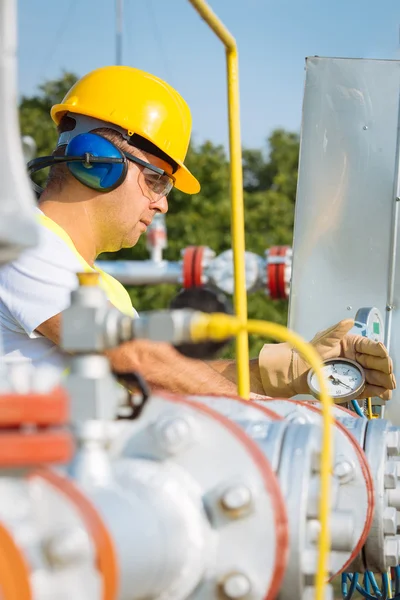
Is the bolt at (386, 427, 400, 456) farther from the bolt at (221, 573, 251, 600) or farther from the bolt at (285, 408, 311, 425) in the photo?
the bolt at (221, 573, 251, 600)

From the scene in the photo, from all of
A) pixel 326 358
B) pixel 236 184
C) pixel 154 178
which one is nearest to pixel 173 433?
pixel 236 184

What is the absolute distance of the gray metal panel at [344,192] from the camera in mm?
3395

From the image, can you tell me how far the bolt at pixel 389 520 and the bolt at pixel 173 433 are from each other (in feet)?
1.90

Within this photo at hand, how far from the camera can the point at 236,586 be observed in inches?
46.3

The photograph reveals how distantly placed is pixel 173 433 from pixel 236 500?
0.11 meters

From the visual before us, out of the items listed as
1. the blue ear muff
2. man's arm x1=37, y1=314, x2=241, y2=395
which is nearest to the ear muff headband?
the blue ear muff

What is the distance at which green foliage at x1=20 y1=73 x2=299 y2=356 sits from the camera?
45.6 ft

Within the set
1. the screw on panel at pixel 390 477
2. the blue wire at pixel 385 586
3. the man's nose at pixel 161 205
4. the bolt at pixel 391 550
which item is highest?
the man's nose at pixel 161 205

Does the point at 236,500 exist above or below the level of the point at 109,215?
below

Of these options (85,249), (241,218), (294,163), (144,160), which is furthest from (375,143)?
(294,163)

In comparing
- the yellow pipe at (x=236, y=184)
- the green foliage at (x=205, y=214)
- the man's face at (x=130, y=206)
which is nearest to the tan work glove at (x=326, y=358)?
the man's face at (x=130, y=206)

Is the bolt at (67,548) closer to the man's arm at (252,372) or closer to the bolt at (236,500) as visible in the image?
the bolt at (236,500)

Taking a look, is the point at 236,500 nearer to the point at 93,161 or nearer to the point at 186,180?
the point at 93,161

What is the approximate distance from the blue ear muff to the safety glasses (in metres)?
0.08
